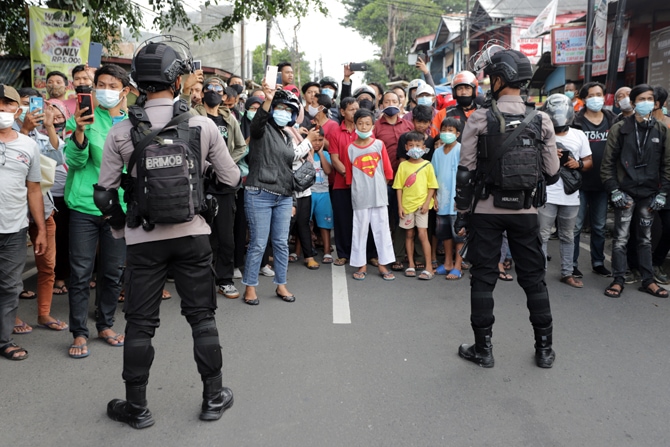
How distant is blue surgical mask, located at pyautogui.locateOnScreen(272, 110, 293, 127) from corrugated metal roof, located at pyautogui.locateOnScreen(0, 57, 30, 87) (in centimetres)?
1299

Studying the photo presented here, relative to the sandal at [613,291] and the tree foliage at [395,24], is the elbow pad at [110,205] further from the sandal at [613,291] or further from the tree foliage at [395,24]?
the tree foliage at [395,24]

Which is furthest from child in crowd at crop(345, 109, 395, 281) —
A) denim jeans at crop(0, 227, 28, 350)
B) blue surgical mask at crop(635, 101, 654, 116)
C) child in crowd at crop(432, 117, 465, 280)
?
denim jeans at crop(0, 227, 28, 350)

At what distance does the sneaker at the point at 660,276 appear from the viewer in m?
6.12

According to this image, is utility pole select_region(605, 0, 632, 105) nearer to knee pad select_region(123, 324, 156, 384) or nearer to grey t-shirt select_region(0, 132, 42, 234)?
grey t-shirt select_region(0, 132, 42, 234)

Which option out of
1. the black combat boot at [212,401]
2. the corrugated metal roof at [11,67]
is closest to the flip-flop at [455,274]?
the black combat boot at [212,401]

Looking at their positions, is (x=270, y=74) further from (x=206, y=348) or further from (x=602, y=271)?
(x=602, y=271)

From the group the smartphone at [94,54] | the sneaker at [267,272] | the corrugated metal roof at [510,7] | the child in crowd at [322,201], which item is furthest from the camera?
the corrugated metal roof at [510,7]

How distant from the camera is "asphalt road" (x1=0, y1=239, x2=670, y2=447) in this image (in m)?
3.12

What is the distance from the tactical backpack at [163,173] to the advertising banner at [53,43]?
6571 mm

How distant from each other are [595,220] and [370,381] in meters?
4.08

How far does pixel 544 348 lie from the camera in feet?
13.2

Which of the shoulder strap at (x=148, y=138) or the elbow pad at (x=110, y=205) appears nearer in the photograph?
the shoulder strap at (x=148, y=138)

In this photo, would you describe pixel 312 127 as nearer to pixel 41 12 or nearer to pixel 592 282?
pixel 592 282

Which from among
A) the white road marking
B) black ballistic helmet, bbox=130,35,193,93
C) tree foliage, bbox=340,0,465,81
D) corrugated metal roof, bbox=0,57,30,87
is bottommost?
the white road marking
